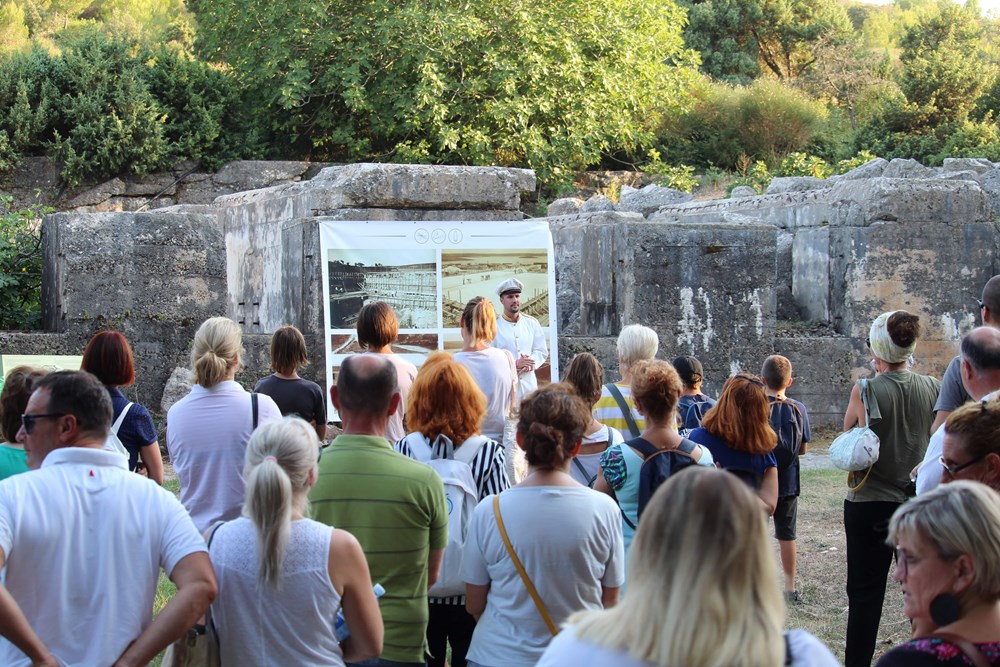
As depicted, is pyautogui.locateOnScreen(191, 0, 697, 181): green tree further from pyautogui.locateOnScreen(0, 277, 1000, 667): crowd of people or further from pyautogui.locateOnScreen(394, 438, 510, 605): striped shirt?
pyautogui.locateOnScreen(394, 438, 510, 605): striped shirt

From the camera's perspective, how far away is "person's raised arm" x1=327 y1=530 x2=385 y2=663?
300cm

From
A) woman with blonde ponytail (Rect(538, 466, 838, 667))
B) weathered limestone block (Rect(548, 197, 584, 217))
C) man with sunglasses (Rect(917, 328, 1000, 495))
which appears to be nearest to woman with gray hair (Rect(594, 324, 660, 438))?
man with sunglasses (Rect(917, 328, 1000, 495))

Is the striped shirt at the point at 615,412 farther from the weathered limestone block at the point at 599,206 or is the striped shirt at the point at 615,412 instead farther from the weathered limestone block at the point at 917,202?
the weathered limestone block at the point at 599,206

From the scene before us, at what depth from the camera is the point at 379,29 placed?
68.2ft

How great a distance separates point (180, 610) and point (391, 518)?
0.81 metres

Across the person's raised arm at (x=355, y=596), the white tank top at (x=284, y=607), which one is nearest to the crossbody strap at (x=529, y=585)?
the person's raised arm at (x=355, y=596)

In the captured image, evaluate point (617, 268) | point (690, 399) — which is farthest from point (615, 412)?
point (617, 268)

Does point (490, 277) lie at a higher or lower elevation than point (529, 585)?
higher

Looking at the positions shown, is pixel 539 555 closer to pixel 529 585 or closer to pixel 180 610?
pixel 529 585

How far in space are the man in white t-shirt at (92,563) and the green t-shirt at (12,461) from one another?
80cm

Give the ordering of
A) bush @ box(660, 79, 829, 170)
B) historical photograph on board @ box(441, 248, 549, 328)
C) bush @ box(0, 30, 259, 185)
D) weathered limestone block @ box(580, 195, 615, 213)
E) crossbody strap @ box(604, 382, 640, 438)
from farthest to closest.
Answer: bush @ box(660, 79, 829, 170) → bush @ box(0, 30, 259, 185) → weathered limestone block @ box(580, 195, 615, 213) → historical photograph on board @ box(441, 248, 549, 328) → crossbody strap @ box(604, 382, 640, 438)

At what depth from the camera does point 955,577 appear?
2488mm

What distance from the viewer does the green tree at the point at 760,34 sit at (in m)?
33.1

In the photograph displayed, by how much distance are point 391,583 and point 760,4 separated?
32.7 meters
